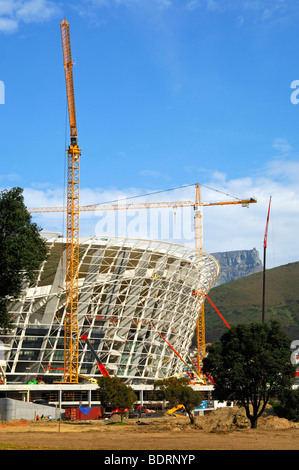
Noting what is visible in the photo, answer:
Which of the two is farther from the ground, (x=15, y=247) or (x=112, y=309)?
(x=15, y=247)

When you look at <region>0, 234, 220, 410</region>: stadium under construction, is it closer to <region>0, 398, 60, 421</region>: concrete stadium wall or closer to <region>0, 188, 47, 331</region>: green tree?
<region>0, 398, 60, 421</region>: concrete stadium wall

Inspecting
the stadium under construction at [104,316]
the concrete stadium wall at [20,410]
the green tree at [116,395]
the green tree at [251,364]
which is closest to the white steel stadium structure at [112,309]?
the stadium under construction at [104,316]

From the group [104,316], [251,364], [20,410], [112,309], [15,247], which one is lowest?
[20,410]

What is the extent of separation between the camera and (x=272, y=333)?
53750 mm

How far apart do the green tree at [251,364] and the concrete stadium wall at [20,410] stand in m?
23.7

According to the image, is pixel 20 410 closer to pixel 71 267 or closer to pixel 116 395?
pixel 116 395

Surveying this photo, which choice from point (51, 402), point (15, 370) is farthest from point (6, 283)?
point (15, 370)

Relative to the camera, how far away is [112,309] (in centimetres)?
9894

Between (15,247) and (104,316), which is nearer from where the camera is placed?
(15,247)

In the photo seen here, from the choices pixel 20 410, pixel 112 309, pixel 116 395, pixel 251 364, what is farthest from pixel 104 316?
pixel 251 364

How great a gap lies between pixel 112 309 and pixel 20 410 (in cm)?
3588

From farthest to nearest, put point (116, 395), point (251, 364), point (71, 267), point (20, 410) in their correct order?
point (71, 267)
point (20, 410)
point (116, 395)
point (251, 364)

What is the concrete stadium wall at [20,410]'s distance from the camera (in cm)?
6185
